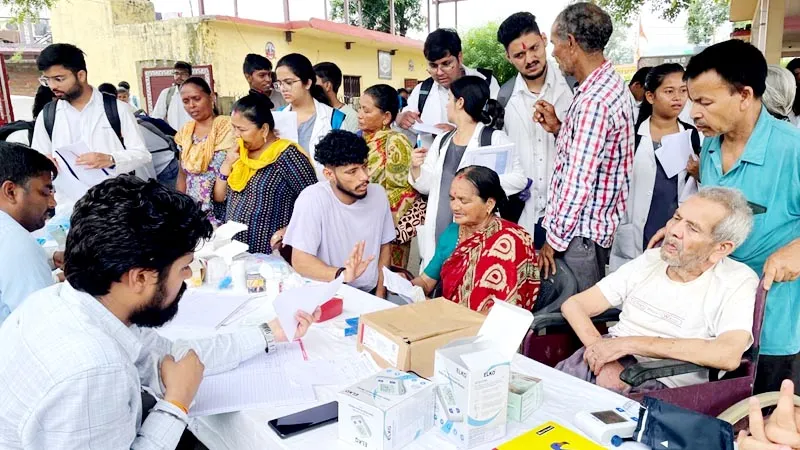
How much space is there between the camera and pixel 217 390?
155cm

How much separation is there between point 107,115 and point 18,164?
1.88 metres

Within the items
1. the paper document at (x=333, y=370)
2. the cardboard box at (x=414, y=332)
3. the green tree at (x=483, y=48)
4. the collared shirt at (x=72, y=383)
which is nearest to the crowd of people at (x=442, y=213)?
the collared shirt at (x=72, y=383)

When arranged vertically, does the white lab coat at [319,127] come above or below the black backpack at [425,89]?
below

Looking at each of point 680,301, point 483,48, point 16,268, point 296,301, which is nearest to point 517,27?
point 680,301

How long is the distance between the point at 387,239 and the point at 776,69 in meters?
2.07

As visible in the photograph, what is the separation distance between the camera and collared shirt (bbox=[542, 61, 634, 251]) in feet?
7.54

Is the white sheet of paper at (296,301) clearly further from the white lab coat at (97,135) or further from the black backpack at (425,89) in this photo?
the black backpack at (425,89)

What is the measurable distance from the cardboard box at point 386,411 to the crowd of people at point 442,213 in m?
0.41

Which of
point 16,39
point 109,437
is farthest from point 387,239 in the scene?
point 16,39

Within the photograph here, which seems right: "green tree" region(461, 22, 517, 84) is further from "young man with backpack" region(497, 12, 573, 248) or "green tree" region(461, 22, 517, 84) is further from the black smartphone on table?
the black smartphone on table

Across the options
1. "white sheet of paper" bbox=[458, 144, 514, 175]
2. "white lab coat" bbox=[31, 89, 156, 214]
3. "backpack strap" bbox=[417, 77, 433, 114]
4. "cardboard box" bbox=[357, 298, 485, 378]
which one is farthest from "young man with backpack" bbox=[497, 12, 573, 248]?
"white lab coat" bbox=[31, 89, 156, 214]

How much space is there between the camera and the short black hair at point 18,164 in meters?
1.94

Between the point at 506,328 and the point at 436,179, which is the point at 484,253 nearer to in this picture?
the point at 436,179

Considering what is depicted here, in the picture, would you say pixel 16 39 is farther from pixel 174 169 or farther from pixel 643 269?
pixel 643 269
